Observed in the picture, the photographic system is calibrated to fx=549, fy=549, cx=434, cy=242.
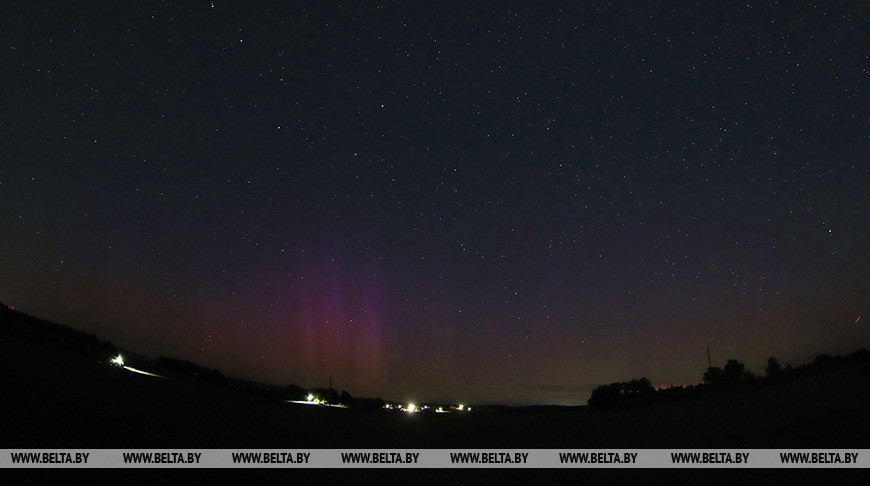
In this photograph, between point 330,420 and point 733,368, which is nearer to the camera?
point 330,420

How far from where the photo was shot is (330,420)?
16.5 metres

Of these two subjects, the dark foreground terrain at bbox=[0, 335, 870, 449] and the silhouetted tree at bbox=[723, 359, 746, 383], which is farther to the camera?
the silhouetted tree at bbox=[723, 359, 746, 383]

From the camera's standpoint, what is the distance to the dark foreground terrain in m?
8.88

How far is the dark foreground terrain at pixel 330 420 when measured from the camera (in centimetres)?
888

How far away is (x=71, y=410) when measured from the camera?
912 centimetres

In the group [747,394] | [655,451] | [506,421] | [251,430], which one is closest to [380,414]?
[506,421]
